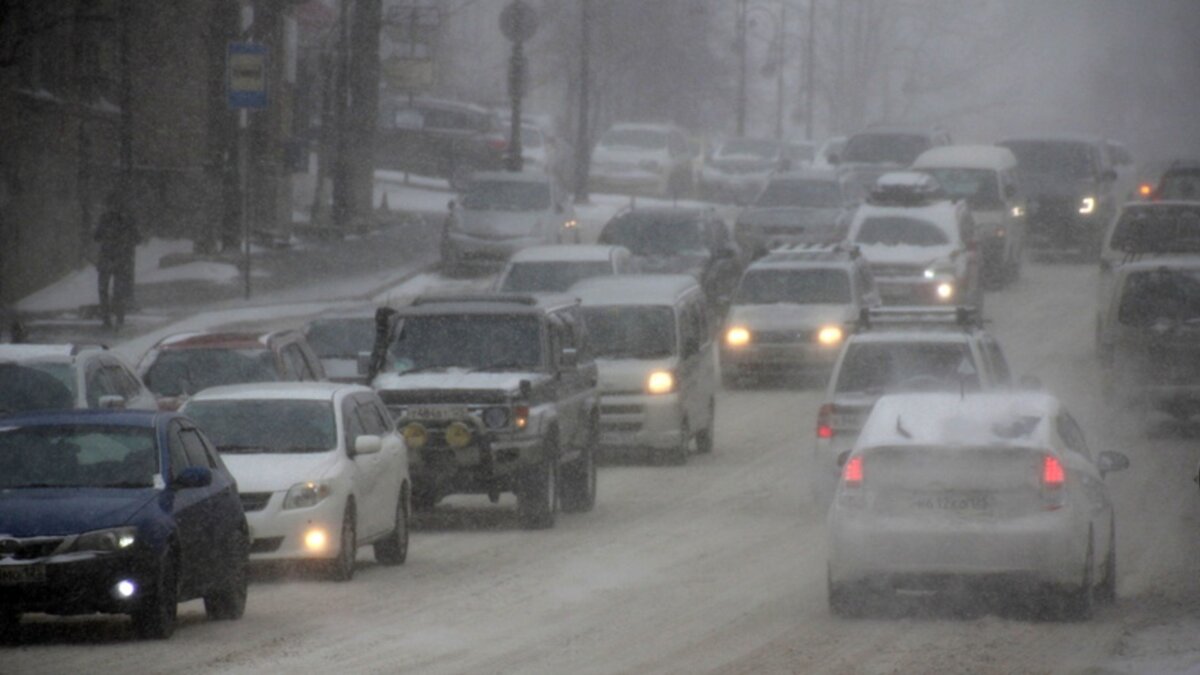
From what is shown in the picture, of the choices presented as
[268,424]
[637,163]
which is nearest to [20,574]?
[268,424]

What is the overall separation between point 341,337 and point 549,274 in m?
6.81

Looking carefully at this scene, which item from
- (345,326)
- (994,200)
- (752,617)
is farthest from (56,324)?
(752,617)

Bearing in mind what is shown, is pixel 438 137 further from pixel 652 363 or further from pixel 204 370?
pixel 204 370

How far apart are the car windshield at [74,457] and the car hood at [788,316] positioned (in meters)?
20.1

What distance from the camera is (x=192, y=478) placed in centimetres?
1448

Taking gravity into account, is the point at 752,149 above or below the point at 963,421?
above

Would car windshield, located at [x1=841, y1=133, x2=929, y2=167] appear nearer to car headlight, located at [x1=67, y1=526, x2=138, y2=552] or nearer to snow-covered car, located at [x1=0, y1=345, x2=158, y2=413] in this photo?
snow-covered car, located at [x1=0, y1=345, x2=158, y2=413]

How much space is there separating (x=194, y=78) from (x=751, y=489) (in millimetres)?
26782

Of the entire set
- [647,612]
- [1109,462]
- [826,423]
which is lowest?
[647,612]

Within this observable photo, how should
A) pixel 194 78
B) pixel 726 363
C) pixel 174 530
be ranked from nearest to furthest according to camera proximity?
→ pixel 174 530
pixel 726 363
pixel 194 78

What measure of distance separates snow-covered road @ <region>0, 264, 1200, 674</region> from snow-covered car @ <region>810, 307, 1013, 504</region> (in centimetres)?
82

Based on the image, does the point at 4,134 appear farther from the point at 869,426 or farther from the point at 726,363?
the point at 869,426

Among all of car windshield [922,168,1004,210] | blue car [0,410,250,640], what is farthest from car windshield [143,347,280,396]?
car windshield [922,168,1004,210]

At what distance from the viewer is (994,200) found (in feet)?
145
